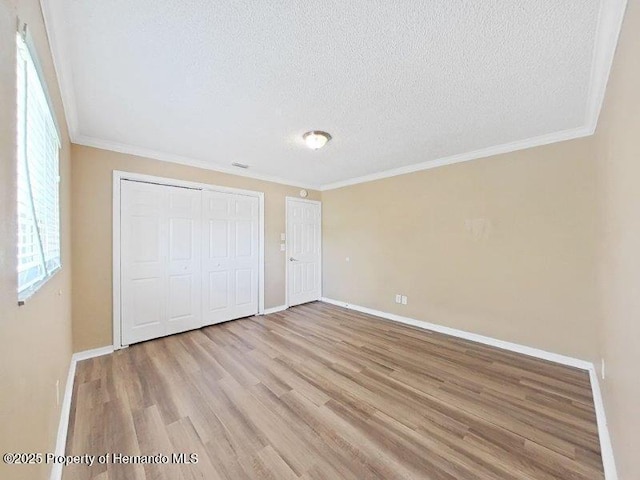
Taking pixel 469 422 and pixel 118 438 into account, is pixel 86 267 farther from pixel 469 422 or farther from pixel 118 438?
pixel 469 422

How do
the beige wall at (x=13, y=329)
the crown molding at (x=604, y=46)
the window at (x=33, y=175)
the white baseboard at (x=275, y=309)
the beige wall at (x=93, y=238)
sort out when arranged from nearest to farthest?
the beige wall at (x=13, y=329) → the window at (x=33, y=175) → the crown molding at (x=604, y=46) → the beige wall at (x=93, y=238) → the white baseboard at (x=275, y=309)

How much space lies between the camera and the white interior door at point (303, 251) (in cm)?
483

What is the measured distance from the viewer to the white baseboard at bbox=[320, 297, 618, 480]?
4.92ft

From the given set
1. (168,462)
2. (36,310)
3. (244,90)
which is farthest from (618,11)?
(168,462)

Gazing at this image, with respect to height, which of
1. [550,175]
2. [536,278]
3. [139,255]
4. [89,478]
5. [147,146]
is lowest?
[89,478]

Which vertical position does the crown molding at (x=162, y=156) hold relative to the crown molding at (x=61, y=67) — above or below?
below

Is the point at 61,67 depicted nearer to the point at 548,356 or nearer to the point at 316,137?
the point at 316,137

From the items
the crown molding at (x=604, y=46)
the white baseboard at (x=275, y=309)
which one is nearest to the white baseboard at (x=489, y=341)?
the white baseboard at (x=275, y=309)

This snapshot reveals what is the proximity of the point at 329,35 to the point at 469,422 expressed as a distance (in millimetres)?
2665

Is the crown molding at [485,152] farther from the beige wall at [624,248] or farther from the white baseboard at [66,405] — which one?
the white baseboard at [66,405]

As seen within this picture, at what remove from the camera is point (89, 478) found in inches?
55.3

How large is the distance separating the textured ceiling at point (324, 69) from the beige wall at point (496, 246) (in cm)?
48

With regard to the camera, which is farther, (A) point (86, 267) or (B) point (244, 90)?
(A) point (86, 267)

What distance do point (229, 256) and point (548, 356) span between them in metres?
4.17
